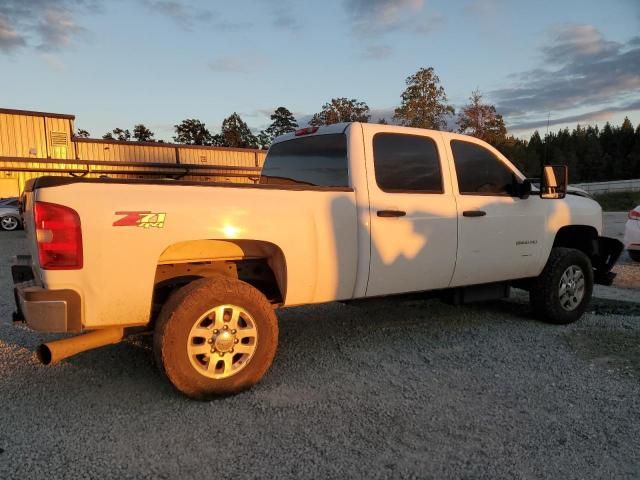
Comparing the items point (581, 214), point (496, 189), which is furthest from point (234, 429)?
point (581, 214)

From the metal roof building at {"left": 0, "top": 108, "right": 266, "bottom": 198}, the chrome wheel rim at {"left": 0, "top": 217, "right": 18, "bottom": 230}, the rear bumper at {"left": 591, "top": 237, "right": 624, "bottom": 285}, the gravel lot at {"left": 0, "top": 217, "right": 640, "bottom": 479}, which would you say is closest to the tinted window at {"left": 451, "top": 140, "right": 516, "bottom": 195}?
the gravel lot at {"left": 0, "top": 217, "right": 640, "bottom": 479}

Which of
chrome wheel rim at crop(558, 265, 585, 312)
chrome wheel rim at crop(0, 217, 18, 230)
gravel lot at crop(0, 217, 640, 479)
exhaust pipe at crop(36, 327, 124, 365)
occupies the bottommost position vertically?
gravel lot at crop(0, 217, 640, 479)

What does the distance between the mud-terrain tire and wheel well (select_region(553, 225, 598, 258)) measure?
3.86 metres

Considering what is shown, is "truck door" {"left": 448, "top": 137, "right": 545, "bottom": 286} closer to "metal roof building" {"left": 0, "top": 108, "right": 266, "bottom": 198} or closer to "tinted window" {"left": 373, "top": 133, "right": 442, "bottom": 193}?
"tinted window" {"left": 373, "top": 133, "right": 442, "bottom": 193}

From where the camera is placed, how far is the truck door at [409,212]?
172 inches

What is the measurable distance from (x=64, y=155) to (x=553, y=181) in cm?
2748

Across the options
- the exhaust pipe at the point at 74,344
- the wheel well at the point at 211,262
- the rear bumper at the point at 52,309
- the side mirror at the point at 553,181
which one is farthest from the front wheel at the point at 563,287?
the rear bumper at the point at 52,309

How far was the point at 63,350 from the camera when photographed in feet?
11.3

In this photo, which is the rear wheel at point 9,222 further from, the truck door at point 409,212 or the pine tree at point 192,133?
the pine tree at point 192,133

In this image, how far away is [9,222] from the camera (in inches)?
853

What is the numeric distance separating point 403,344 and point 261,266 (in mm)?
1625

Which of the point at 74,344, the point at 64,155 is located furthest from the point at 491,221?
the point at 64,155

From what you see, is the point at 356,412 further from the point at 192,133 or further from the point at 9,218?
the point at 192,133

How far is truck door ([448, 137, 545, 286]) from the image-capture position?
496cm
